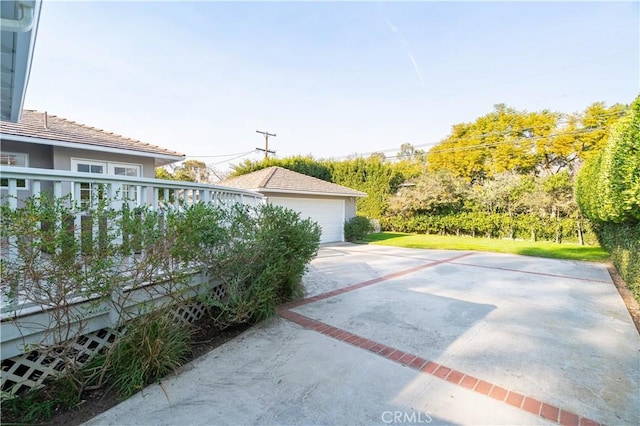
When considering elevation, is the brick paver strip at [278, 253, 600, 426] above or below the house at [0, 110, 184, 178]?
below

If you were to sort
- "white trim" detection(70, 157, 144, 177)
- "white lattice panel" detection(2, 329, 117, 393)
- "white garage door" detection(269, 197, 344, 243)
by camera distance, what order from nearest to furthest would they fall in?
"white lattice panel" detection(2, 329, 117, 393) → "white trim" detection(70, 157, 144, 177) → "white garage door" detection(269, 197, 344, 243)

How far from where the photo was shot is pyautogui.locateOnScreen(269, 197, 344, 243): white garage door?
14094mm

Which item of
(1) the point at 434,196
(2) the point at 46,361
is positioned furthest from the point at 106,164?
(1) the point at 434,196

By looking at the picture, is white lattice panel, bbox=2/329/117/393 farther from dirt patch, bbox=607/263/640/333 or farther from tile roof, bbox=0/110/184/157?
dirt patch, bbox=607/263/640/333

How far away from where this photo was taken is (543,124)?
26281 mm

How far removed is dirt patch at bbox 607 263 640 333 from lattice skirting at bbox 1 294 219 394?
24.1 feet

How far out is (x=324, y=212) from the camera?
15.4 metres

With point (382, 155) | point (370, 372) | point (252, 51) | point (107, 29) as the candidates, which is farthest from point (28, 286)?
point (382, 155)

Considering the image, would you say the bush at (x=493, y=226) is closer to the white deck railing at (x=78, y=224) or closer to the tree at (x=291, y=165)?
the tree at (x=291, y=165)

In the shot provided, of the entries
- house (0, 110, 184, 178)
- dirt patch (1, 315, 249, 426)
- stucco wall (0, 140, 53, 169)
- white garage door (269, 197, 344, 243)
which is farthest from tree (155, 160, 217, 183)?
dirt patch (1, 315, 249, 426)

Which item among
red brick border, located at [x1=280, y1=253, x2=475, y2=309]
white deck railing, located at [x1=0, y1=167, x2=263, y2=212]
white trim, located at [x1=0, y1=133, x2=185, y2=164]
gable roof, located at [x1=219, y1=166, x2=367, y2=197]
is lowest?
red brick border, located at [x1=280, y1=253, x2=475, y2=309]

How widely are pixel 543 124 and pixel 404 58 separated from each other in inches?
814

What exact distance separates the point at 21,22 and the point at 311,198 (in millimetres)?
12303

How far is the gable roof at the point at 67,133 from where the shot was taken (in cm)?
721
